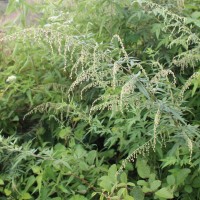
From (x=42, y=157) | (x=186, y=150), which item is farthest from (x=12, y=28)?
(x=186, y=150)

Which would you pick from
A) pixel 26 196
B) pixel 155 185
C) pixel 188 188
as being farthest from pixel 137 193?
pixel 26 196

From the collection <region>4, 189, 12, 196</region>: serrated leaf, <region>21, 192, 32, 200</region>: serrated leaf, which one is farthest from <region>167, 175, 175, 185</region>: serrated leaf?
<region>4, 189, 12, 196</region>: serrated leaf

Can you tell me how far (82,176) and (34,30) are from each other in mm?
769

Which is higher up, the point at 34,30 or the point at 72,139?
the point at 34,30

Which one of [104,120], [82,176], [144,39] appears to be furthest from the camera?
[144,39]

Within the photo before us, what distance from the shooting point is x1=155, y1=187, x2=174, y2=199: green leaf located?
175cm

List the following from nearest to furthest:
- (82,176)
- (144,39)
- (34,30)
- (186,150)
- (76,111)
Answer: (34,30) → (186,150) → (82,176) → (76,111) → (144,39)

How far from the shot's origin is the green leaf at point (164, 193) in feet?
5.76

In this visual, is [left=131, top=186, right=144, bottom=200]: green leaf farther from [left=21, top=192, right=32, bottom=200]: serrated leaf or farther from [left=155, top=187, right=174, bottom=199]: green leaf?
[left=21, top=192, right=32, bottom=200]: serrated leaf

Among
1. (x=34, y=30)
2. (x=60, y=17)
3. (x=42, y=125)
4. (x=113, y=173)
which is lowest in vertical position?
(x=42, y=125)

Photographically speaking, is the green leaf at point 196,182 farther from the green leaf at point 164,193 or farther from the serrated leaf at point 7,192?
the serrated leaf at point 7,192

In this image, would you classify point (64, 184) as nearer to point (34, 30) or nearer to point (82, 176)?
point (82, 176)

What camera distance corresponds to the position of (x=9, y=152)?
2.19m

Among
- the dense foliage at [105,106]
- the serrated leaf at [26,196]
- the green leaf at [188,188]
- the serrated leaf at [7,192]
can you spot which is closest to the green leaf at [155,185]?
the dense foliage at [105,106]
